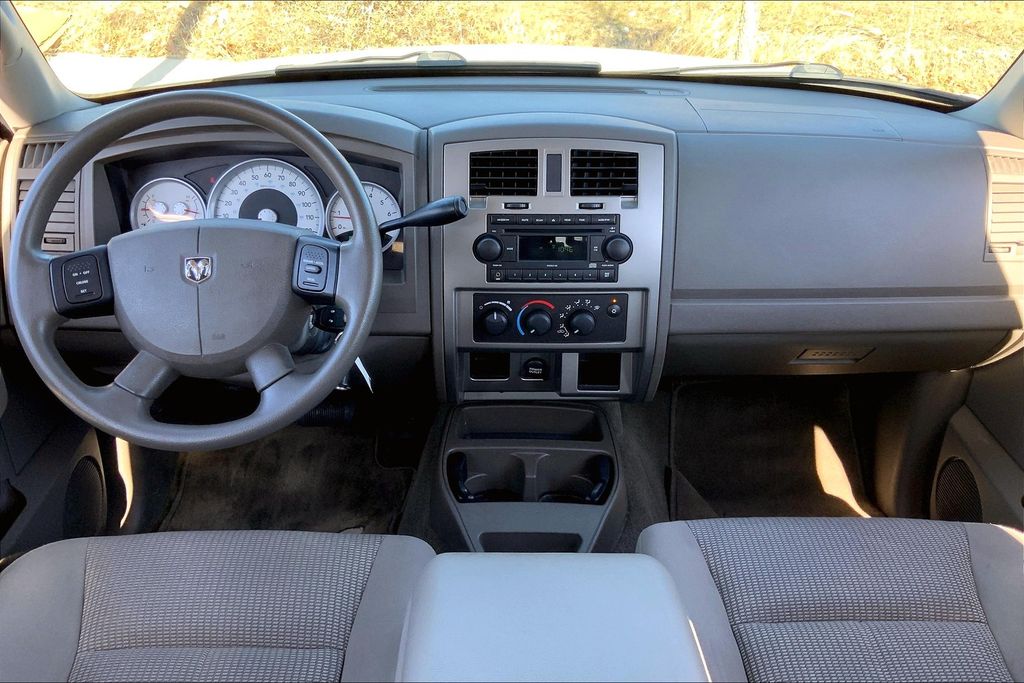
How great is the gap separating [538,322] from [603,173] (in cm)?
38

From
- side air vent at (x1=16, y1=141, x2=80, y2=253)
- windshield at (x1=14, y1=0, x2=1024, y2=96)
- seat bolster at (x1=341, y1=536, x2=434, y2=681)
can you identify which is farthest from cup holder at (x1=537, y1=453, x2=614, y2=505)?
side air vent at (x1=16, y1=141, x2=80, y2=253)

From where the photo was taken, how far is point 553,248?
5.83 feet

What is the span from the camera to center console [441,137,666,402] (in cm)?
172

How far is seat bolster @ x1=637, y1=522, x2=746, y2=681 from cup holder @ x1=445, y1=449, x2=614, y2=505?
1.98 feet

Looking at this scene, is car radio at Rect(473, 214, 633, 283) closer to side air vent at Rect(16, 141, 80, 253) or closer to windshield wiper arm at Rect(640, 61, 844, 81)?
windshield wiper arm at Rect(640, 61, 844, 81)

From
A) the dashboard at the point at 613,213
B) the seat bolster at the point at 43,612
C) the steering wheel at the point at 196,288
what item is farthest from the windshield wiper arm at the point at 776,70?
the seat bolster at the point at 43,612

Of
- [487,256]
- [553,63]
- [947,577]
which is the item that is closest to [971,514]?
[947,577]

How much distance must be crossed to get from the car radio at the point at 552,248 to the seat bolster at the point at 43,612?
1033 millimetres

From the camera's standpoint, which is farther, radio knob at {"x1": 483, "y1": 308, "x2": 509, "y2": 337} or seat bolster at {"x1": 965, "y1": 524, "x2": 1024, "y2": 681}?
radio knob at {"x1": 483, "y1": 308, "x2": 509, "y2": 337}

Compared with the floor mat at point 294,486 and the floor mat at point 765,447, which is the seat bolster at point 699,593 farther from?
the floor mat at point 294,486

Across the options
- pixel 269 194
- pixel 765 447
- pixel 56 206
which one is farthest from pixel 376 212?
pixel 765 447

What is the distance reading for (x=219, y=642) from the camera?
1.22 metres

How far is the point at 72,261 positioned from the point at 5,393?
2.11 feet

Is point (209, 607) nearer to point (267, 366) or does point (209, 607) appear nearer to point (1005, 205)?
point (267, 366)
